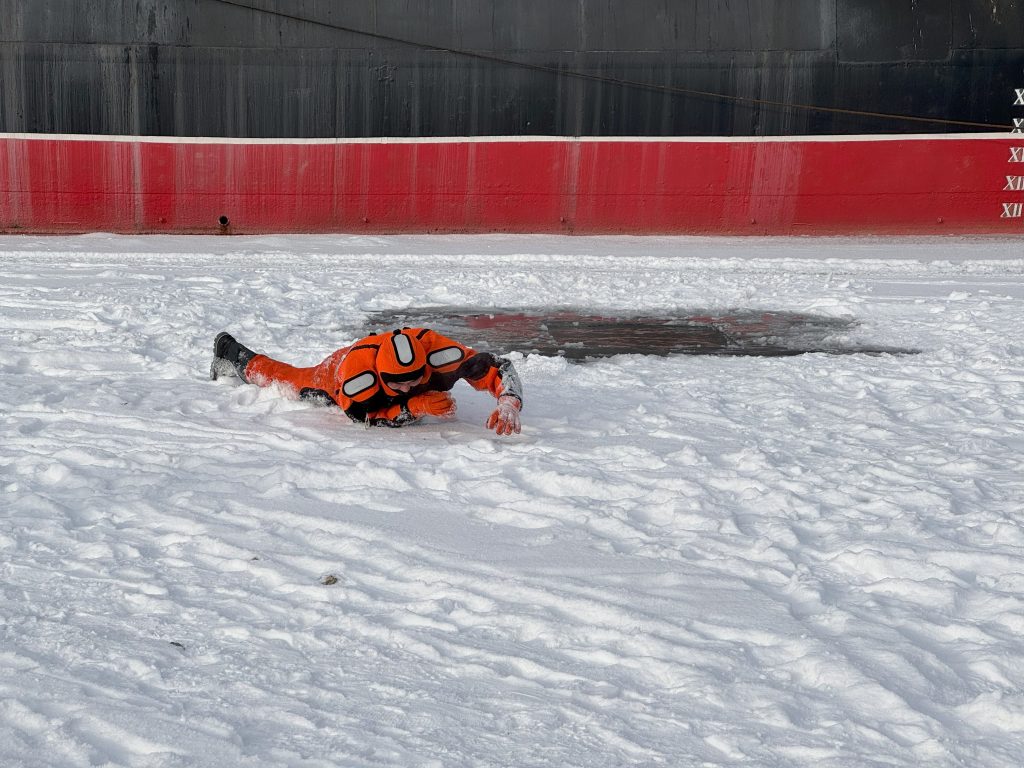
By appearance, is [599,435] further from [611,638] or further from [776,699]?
[776,699]

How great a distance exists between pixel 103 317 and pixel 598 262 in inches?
218

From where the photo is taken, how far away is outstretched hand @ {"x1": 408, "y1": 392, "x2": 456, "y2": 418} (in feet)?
19.5

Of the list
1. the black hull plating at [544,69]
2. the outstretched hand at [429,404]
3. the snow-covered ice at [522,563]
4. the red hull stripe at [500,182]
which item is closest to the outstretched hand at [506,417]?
the snow-covered ice at [522,563]

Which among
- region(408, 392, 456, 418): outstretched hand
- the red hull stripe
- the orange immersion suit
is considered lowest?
region(408, 392, 456, 418): outstretched hand

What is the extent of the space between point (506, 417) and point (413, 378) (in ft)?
1.82

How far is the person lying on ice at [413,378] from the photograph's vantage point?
5.62 metres

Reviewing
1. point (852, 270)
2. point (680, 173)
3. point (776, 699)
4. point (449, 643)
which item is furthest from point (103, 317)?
point (680, 173)

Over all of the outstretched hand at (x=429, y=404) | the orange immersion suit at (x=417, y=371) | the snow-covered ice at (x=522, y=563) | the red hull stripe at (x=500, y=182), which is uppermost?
the red hull stripe at (x=500, y=182)

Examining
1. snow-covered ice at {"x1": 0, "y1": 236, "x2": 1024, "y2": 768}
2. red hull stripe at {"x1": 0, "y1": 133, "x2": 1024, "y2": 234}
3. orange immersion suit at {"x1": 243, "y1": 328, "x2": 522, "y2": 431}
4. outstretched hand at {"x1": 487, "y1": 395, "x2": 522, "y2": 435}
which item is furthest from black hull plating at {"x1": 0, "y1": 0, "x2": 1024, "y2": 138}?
outstretched hand at {"x1": 487, "y1": 395, "x2": 522, "y2": 435}

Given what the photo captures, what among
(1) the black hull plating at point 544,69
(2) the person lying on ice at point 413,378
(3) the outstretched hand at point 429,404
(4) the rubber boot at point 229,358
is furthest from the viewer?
(1) the black hull plating at point 544,69

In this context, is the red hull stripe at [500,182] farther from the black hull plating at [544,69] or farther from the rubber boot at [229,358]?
the rubber boot at [229,358]

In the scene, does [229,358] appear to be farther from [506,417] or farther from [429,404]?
[506,417]

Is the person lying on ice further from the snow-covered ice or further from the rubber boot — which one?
the rubber boot

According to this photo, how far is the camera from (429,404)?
19.6ft
